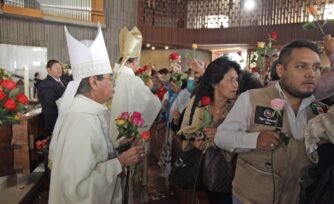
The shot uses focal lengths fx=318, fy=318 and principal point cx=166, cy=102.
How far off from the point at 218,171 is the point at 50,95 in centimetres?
276

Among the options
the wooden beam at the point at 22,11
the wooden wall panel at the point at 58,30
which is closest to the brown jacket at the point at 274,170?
the wooden beam at the point at 22,11

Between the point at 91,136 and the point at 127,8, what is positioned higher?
the point at 127,8

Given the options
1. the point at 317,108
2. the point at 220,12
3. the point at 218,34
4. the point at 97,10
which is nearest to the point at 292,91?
the point at 317,108

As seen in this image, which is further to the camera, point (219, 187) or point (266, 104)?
point (219, 187)

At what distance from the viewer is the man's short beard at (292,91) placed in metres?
1.57

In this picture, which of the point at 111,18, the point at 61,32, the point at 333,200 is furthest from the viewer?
the point at 111,18

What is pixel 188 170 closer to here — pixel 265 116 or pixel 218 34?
pixel 265 116

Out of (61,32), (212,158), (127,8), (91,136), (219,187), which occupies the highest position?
(127,8)

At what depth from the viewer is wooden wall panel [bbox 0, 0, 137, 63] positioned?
765cm

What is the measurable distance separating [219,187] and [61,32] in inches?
295

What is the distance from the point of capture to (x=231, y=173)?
2.07 metres

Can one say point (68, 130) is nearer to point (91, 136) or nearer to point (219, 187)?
point (91, 136)

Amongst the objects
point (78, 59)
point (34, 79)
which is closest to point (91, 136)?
point (78, 59)

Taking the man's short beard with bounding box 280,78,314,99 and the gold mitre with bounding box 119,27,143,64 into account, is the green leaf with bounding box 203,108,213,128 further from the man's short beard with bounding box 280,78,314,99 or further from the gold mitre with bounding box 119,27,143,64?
the gold mitre with bounding box 119,27,143,64
